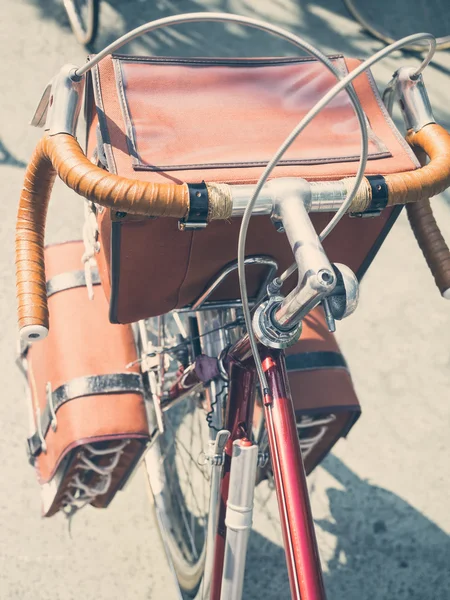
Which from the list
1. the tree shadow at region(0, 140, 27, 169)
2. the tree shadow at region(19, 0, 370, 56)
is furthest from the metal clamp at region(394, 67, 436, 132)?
the tree shadow at region(19, 0, 370, 56)

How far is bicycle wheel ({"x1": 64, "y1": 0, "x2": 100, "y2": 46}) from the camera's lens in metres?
3.45

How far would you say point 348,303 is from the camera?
1059 mm

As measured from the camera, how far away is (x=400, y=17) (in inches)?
158

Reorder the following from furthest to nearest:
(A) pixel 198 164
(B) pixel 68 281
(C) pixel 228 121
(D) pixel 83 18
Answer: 1. (D) pixel 83 18
2. (B) pixel 68 281
3. (C) pixel 228 121
4. (A) pixel 198 164

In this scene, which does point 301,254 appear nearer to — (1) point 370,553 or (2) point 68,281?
(2) point 68,281

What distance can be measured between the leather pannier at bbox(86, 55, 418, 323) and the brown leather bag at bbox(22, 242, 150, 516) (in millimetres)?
394

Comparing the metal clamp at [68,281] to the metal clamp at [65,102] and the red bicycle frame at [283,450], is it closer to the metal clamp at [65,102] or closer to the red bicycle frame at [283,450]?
the red bicycle frame at [283,450]

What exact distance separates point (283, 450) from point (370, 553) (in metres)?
1.33

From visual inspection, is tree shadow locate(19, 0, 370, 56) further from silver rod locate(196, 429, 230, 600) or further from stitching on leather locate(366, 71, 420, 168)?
silver rod locate(196, 429, 230, 600)

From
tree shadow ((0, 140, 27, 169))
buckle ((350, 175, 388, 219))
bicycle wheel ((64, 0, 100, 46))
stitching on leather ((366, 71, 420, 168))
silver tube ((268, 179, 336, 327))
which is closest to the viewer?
silver tube ((268, 179, 336, 327))

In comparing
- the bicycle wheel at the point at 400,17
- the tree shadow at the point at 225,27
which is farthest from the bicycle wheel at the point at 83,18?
the bicycle wheel at the point at 400,17

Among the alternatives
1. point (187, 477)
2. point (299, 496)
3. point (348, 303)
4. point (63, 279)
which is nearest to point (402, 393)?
point (187, 477)

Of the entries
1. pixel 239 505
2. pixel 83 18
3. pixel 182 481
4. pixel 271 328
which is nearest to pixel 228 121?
pixel 271 328

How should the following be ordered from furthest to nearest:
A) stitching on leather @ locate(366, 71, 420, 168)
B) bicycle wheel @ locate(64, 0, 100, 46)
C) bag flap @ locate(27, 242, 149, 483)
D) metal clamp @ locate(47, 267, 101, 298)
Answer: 1. bicycle wheel @ locate(64, 0, 100, 46)
2. metal clamp @ locate(47, 267, 101, 298)
3. bag flap @ locate(27, 242, 149, 483)
4. stitching on leather @ locate(366, 71, 420, 168)
